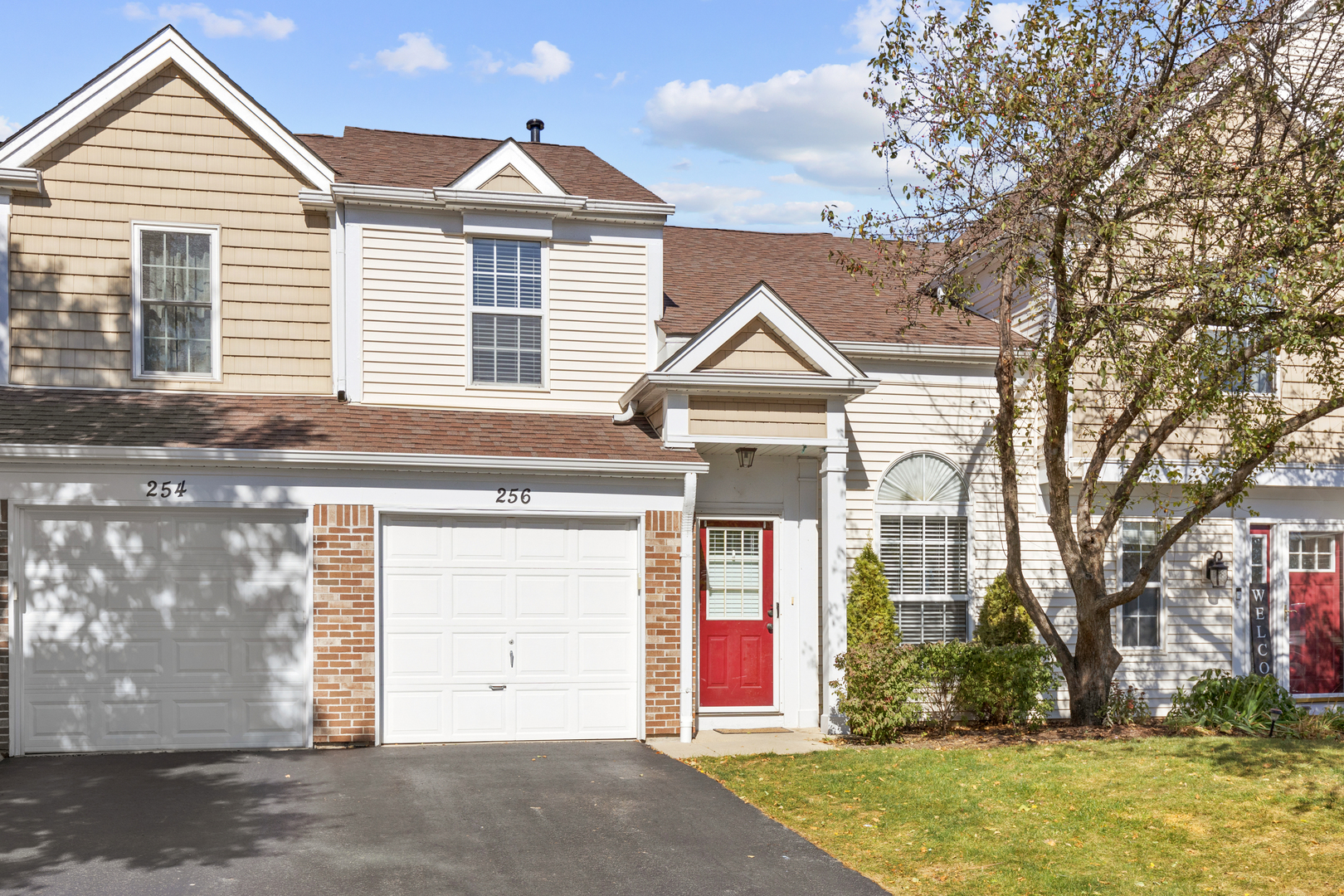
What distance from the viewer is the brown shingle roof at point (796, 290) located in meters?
14.2

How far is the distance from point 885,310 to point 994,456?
2.48 meters

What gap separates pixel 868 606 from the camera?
42.6 feet

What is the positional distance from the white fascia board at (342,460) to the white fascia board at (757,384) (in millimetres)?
862

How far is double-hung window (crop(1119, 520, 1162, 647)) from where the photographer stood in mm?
14703

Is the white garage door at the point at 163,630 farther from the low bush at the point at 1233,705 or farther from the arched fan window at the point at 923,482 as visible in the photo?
the low bush at the point at 1233,705

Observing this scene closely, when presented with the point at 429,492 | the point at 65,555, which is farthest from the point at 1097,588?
the point at 65,555

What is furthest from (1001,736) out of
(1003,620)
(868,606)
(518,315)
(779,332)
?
(518,315)

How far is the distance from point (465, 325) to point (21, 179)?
5102mm

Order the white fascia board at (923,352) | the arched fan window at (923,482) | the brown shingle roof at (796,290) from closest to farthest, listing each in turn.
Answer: the white fascia board at (923,352) → the arched fan window at (923,482) → the brown shingle roof at (796,290)

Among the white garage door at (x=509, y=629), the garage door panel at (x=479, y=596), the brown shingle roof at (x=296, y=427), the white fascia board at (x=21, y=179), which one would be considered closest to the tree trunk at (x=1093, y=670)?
the brown shingle roof at (x=296, y=427)

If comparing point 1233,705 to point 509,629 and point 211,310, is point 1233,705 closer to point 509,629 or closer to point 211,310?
point 509,629

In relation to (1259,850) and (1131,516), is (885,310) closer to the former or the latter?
(1131,516)

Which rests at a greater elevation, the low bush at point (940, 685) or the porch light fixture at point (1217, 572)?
the porch light fixture at point (1217, 572)

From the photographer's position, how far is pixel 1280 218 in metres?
10.6
